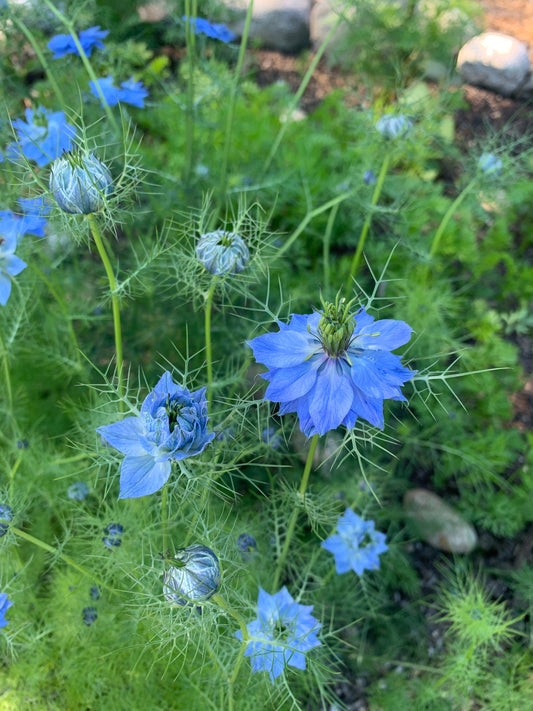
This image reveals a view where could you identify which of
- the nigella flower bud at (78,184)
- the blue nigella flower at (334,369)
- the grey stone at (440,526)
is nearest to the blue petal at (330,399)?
the blue nigella flower at (334,369)

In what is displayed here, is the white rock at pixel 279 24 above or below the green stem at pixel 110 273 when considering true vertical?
below

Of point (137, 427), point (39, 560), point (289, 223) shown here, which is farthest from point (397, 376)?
point (289, 223)

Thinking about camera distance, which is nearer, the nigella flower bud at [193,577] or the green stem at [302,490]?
the nigella flower bud at [193,577]

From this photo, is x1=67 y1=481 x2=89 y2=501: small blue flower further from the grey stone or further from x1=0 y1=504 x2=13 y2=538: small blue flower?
the grey stone

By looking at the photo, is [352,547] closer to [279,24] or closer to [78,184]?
[78,184]

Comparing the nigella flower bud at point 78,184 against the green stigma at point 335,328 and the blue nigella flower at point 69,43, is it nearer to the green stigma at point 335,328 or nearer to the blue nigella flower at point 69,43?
the green stigma at point 335,328

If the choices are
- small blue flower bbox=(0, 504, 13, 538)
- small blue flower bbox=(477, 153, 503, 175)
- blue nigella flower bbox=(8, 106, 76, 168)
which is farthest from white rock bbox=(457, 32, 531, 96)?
small blue flower bbox=(0, 504, 13, 538)
